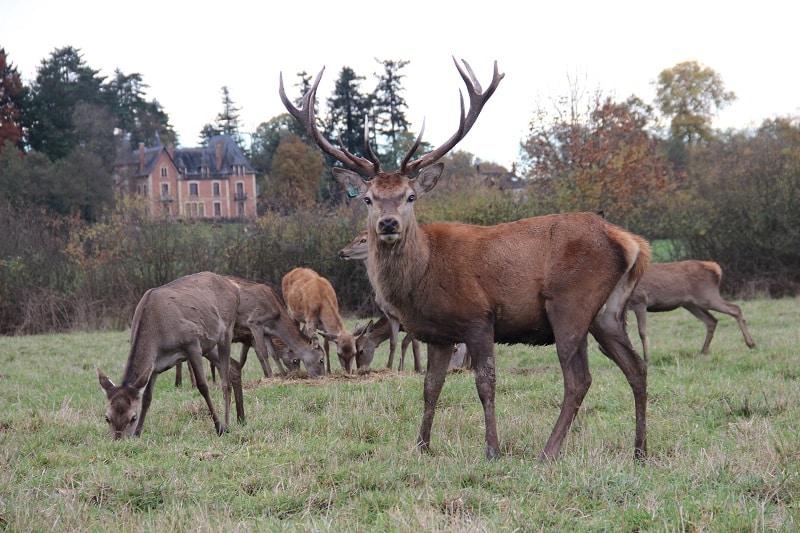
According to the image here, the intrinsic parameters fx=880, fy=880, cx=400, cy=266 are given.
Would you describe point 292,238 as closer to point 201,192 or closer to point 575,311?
A: point 575,311

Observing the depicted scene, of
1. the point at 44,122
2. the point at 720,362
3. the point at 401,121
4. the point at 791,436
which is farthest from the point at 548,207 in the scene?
the point at 44,122

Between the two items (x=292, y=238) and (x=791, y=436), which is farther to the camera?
(x=292, y=238)

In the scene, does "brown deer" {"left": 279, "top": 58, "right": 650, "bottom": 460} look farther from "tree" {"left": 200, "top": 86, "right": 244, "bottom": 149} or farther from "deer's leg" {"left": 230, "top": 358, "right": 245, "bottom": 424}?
"tree" {"left": 200, "top": 86, "right": 244, "bottom": 149}

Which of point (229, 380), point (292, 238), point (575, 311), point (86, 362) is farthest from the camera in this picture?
point (292, 238)

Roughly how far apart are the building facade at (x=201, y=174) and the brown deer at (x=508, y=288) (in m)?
54.3

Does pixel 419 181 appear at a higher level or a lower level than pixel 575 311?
higher

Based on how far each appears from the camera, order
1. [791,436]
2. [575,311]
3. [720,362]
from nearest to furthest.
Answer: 1. [791,436]
2. [575,311]
3. [720,362]

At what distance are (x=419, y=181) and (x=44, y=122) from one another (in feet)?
138

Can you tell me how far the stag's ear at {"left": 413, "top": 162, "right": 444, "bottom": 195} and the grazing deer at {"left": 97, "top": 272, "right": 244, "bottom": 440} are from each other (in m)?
2.51

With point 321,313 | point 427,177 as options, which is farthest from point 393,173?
point 321,313

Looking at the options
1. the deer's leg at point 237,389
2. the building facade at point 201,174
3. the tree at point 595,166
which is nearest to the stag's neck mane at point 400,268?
the deer's leg at point 237,389

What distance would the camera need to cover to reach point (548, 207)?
2352 centimetres

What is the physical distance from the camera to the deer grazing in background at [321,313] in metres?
13.3

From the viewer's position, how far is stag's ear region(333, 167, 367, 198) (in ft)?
23.7
